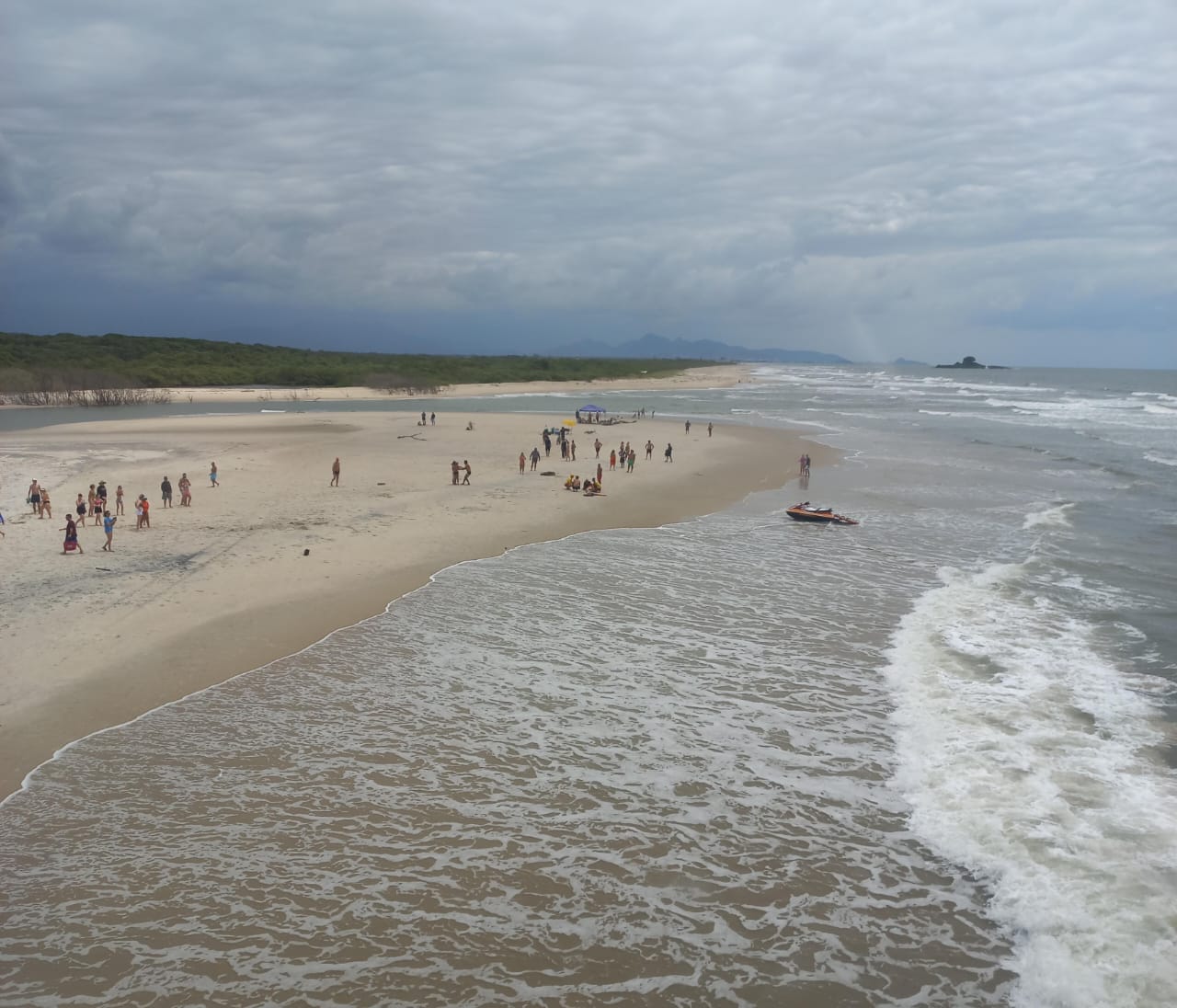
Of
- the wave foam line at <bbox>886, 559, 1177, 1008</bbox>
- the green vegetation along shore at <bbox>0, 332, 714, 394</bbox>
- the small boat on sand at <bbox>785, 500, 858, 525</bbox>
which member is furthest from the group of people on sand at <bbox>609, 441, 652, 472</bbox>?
A: the green vegetation along shore at <bbox>0, 332, 714, 394</bbox>

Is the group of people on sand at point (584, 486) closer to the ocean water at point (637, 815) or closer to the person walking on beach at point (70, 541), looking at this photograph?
the ocean water at point (637, 815)

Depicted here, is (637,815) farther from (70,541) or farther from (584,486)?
(584,486)

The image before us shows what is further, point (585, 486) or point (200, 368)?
point (200, 368)

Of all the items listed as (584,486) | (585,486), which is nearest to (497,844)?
(585,486)

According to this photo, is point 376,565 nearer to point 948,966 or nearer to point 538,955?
point 538,955

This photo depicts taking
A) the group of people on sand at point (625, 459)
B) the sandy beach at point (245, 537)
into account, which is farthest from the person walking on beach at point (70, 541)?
the group of people on sand at point (625, 459)

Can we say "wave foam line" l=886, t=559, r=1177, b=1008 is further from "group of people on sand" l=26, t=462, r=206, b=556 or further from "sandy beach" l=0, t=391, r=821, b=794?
"group of people on sand" l=26, t=462, r=206, b=556

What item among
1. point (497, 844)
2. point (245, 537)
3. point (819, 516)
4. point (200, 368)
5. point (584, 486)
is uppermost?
point (200, 368)
